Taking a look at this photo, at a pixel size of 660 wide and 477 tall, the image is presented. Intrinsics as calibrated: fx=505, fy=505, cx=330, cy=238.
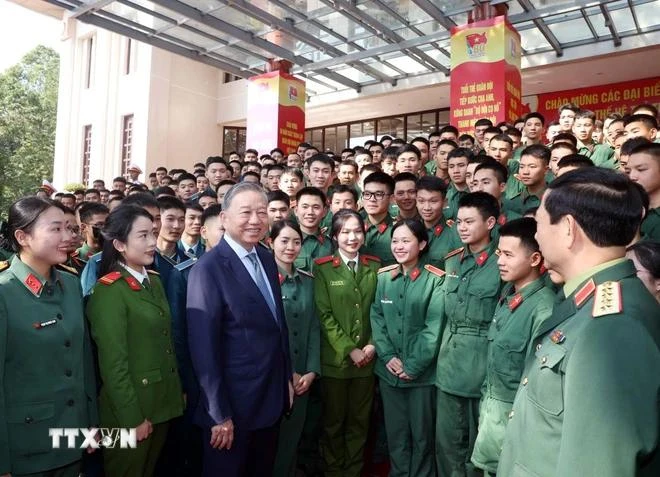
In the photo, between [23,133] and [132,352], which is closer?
[132,352]

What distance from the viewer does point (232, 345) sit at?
218cm

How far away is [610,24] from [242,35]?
606 centimetres

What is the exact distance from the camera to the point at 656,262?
6.36ft

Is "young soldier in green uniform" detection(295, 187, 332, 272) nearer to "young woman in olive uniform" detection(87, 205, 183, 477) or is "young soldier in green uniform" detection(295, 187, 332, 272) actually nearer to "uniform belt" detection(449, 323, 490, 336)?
"uniform belt" detection(449, 323, 490, 336)

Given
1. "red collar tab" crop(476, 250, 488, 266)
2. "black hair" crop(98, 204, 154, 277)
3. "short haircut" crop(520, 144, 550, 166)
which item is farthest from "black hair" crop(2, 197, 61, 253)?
"short haircut" crop(520, 144, 550, 166)

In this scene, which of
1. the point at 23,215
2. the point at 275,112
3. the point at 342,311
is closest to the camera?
the point at 23,215

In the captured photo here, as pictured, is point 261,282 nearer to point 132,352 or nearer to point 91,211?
point 132,352

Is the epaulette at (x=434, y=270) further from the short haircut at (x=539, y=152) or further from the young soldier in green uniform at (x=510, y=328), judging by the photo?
the short haircut at (x=539, y=152)

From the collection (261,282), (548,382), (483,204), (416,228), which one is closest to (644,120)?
(483,204)

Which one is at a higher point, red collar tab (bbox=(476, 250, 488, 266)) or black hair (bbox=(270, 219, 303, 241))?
black hair (bbox=(270, 219, 303, 241))

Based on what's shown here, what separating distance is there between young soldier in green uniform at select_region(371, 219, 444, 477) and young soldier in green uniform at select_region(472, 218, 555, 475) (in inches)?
19.7

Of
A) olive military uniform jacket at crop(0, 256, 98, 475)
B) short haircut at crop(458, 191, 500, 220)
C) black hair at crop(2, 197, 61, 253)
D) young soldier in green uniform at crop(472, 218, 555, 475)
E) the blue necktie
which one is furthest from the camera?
short haircut at crop(458, 191, 500, 220)

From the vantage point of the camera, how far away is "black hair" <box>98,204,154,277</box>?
7.80ft

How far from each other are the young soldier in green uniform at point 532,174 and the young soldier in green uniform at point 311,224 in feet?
5.33
